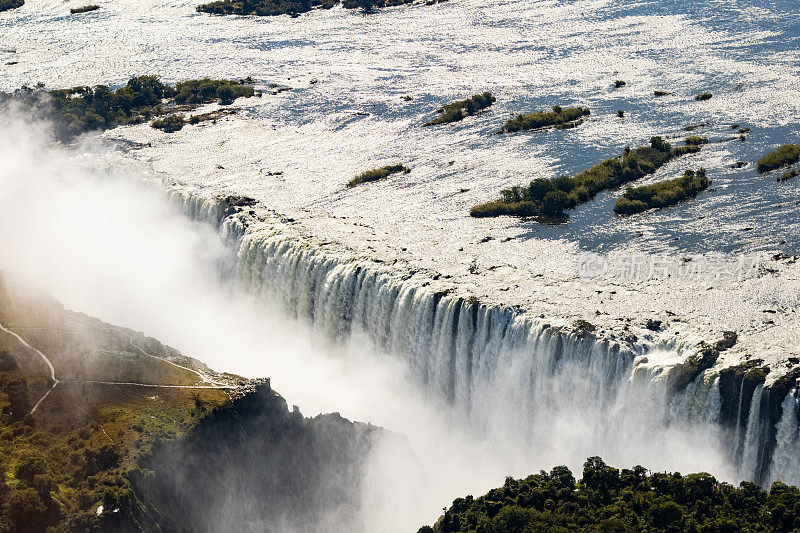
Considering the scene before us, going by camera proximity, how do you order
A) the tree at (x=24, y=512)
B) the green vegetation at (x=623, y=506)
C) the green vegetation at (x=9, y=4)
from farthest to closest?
the green vegetation at (x=9, y=4) < the tree at (x=24, y=512) < the green vegetation at (x=623, y=506)

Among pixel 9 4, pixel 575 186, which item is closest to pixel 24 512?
pixel 575 186

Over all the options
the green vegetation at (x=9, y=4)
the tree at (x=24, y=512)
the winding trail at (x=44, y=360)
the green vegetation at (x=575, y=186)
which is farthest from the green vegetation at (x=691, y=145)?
the green vegetation at (x=9, y=4)

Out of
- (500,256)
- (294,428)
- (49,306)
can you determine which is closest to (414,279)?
(500,256)

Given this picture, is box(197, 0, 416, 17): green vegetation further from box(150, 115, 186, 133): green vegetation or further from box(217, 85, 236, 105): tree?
box(150, 115, 186, 133): green vegetation

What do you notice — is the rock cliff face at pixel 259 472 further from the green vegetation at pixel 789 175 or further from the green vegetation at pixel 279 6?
the green vegetation at pixel 279 6

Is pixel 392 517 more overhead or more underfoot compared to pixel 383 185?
more underfoot

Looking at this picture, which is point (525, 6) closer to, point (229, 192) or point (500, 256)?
point (229, 192)

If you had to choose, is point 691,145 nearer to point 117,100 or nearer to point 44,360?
point 44,360
